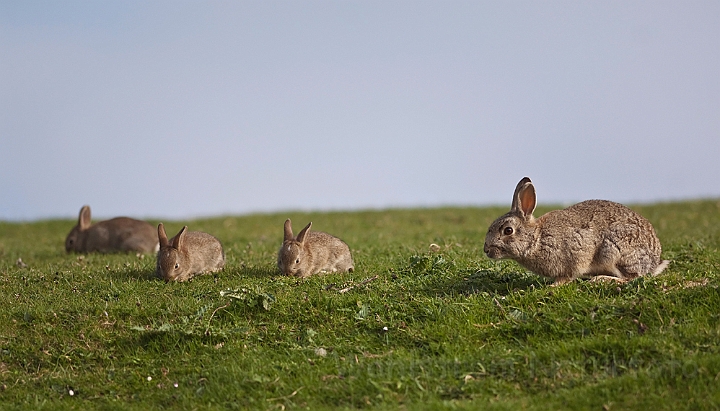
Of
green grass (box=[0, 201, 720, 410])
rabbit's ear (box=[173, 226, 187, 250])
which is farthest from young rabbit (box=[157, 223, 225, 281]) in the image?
green grass (box=[0, 201, 720, 410])

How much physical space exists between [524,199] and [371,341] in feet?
9.53

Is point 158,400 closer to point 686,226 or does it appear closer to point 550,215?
point 550,215

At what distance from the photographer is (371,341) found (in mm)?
9547

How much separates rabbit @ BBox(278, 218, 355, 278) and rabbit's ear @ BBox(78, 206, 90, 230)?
887cm

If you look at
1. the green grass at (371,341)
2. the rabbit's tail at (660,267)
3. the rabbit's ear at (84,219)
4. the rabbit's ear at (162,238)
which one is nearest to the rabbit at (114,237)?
the rabbit's ear at (84,219)

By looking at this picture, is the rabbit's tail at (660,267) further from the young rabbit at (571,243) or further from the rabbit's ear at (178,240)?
the rabbit's ear at (178,240)

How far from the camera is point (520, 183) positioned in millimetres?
10555

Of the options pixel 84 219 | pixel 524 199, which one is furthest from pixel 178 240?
pixel 84 219

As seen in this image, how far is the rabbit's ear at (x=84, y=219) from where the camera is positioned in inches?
774

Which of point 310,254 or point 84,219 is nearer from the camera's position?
point 310,254

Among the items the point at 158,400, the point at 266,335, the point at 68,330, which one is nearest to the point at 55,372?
the point at 68,330

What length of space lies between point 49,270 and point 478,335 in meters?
8.19

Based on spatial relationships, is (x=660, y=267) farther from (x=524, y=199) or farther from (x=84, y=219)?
(x=84, y=219)

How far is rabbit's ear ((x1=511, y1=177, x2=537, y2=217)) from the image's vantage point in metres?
10.6
